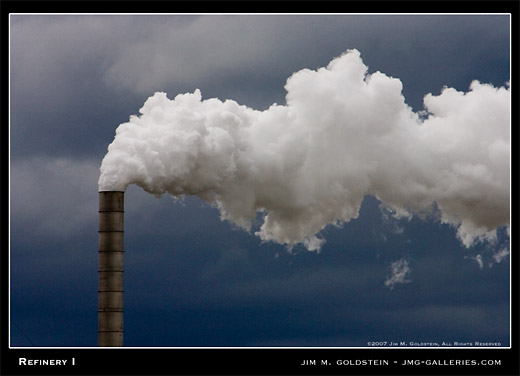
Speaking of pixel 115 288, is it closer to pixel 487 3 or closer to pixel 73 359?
pixel 73 359

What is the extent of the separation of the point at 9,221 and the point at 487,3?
71.8 feet

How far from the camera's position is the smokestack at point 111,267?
4762 centimetres

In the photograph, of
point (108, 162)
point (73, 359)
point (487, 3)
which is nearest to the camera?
point (73, 359)

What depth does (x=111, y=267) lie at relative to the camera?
4769 cm

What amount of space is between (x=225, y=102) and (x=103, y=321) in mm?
13514

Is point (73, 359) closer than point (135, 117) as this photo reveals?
Yes

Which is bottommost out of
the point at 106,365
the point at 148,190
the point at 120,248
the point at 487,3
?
the point at 106,365

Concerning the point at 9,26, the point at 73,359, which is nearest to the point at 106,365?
the point at 73,359

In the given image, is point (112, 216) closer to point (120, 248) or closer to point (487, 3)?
point (120, 248)

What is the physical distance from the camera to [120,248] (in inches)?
1877

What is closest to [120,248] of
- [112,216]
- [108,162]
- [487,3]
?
[112,216]

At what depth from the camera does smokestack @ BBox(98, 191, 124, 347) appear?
47625 mm

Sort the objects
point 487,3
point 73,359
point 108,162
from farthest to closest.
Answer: point 108,162, point 487,3, point 73,359

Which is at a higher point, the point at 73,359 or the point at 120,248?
the point at 120,248
